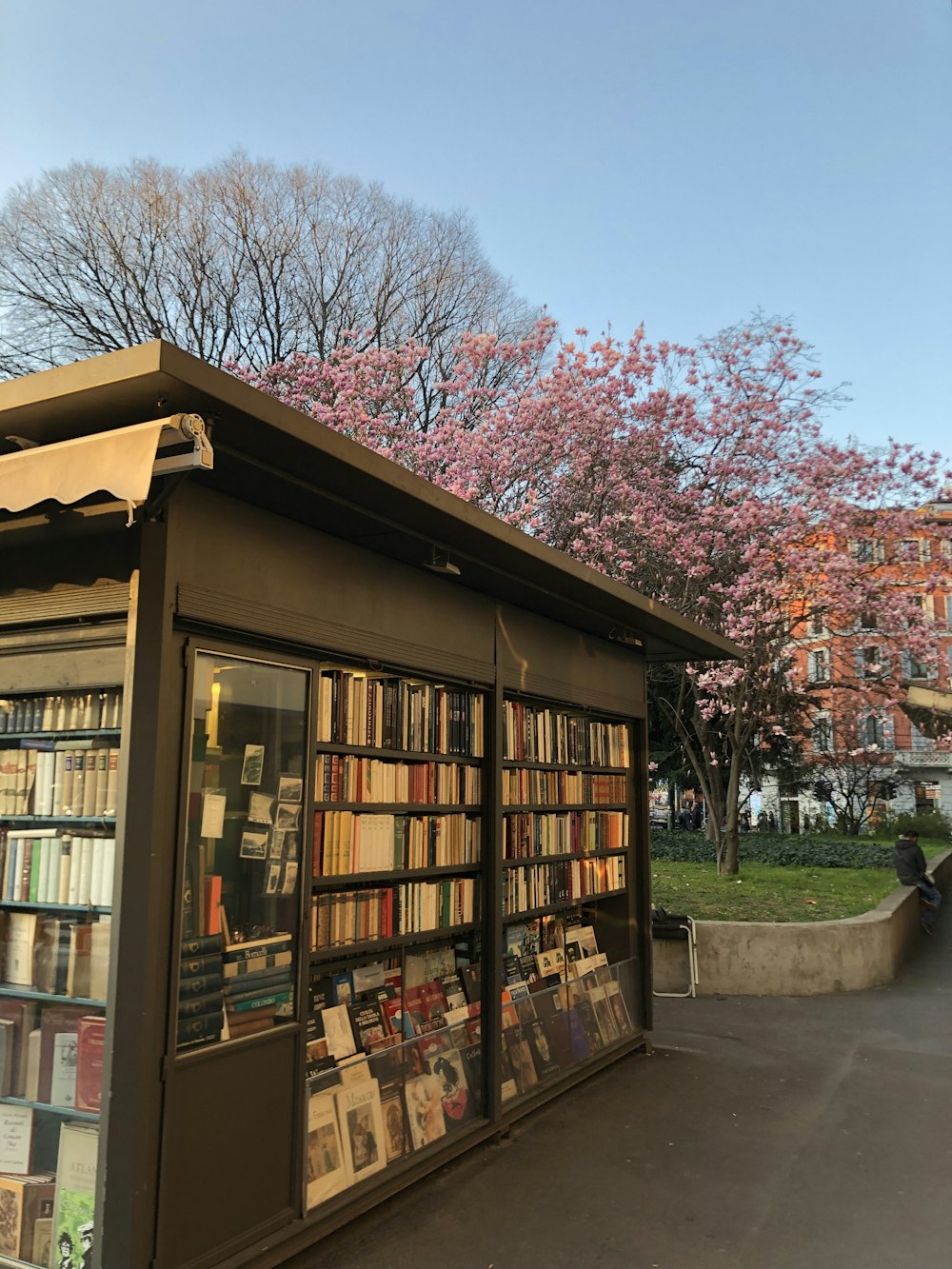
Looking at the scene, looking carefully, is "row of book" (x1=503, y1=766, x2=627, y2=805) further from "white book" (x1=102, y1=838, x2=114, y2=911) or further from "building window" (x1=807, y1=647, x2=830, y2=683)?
"building window" (x1=807, y1=647, x2=830, y2=683)

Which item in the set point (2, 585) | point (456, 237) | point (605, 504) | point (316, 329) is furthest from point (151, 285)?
point (2, 585)

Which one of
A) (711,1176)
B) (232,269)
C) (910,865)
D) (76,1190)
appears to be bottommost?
(711,1176)

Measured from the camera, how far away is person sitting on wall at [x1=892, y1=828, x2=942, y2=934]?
12.5 metres

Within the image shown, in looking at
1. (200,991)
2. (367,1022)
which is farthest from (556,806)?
(200,991)

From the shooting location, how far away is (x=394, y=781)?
4816 mm

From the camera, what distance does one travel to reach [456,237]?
20.7 m

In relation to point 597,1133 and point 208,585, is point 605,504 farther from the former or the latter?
point 208,585

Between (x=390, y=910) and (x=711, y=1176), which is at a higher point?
(x=390, y=910)

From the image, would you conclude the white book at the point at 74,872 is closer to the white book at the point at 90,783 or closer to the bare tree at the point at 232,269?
the white book at the point at 90,783

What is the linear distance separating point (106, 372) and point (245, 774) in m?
1.64

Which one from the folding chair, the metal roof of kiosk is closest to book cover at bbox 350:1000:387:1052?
→ the metal roof of kiosk

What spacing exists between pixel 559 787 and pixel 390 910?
193 centimetres

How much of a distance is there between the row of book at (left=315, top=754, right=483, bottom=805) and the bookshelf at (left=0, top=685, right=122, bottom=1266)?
1.04m

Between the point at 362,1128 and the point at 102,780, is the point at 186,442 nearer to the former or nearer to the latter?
the point at 102,780
